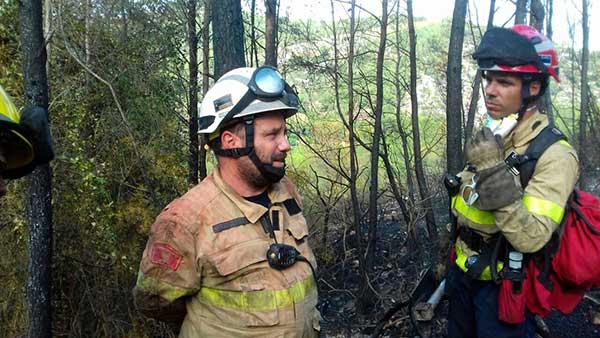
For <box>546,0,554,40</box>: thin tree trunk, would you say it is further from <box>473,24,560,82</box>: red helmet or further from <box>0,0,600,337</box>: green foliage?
<box>473,24,560,82</box>: red helmet

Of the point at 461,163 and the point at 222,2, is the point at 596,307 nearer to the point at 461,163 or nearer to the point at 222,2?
the point at 461,163

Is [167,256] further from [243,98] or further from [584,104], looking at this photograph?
[584,104]

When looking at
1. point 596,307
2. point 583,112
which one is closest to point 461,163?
point 596,307

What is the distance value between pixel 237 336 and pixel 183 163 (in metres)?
6.22

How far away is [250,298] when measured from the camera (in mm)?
2393

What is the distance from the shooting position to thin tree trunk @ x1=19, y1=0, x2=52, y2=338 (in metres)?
4.56

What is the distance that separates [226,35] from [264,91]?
2.11 m

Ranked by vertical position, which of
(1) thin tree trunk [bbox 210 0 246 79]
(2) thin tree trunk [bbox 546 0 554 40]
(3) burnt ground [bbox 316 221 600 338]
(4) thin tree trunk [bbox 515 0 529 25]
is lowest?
(3) burnt ground [bbox 316 221 600 338]

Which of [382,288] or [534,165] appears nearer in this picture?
[534,165]

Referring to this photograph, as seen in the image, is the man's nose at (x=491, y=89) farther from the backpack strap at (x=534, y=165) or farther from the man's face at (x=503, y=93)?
the backpack strap at (x=534, y=165)

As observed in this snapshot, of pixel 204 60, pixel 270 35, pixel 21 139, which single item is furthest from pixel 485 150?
pixel 204 60

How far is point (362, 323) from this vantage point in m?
7.26

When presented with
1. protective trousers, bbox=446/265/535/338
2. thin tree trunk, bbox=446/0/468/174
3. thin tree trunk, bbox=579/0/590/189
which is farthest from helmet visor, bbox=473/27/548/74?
thin tree trunk, bbox=579/0/590/189

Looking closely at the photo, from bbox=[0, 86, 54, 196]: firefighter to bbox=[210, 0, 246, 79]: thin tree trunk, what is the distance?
242 cm
